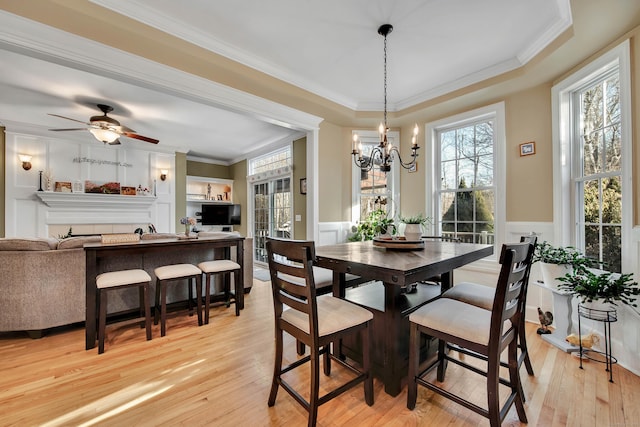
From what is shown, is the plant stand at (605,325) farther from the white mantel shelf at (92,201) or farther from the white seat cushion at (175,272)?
the white mantel shelf at (92,201)

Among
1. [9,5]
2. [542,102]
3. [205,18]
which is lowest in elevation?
[542,102]

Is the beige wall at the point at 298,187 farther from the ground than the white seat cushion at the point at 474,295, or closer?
farther from the ground

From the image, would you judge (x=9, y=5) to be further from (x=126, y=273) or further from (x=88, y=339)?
(x=88, y=339)

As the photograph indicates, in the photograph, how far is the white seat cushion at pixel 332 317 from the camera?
4.75ft

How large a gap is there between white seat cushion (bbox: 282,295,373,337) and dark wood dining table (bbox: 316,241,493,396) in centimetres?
21

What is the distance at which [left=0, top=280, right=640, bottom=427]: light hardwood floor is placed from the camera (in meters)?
1.52

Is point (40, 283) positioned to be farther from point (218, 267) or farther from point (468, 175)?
point (468, 175)

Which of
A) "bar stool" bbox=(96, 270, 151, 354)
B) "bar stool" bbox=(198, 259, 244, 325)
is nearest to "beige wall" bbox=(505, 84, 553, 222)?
"bar stool" bbox=(198, 259, 244, 325)

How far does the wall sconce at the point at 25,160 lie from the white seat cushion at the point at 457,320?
21.8 feet

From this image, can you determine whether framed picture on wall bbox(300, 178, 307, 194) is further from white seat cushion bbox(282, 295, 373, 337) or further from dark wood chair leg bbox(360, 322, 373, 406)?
dark wood chair leg bbox(360, 322, 373, 406)

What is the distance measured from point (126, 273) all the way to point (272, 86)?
8.05 feet

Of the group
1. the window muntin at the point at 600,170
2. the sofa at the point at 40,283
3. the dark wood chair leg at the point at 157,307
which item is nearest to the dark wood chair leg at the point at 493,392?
the window muntin at the point at 600,170

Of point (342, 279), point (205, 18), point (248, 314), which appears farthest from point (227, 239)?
point (205, 18)

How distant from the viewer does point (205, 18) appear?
2.31 metres
